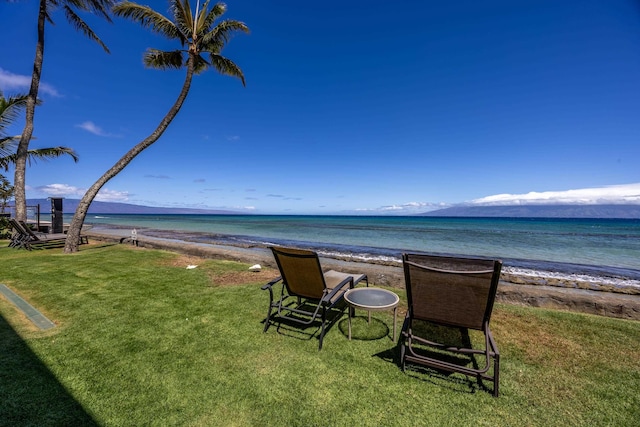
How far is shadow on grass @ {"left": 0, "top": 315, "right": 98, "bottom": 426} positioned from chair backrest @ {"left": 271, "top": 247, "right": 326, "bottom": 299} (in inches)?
93.6

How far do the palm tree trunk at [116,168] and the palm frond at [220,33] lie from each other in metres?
1.00

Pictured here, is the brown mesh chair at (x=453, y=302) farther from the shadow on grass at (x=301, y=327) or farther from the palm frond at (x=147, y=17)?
the palm frond at (x=147, y=17)

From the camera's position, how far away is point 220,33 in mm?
10758

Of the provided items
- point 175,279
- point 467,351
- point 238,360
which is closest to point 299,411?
point 238,360

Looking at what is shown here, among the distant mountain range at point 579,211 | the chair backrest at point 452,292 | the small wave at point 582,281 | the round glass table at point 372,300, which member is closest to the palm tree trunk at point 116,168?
the round glass table at point 372,300

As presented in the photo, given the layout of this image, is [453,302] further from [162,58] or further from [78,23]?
[78,23]

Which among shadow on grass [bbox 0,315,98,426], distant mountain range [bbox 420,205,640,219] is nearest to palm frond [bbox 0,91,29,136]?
shadow on grass [bbox 0,315,98,426]

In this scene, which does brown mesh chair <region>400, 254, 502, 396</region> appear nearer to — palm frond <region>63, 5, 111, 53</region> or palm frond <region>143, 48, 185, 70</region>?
palm frond <region>143, 48, 185, 70</region>

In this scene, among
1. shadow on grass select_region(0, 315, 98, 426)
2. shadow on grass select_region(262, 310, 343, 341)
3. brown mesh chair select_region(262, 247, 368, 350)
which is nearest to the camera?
shadow on grass select_region(0, 315, 98, 426)

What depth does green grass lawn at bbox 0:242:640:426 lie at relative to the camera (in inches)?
89.7

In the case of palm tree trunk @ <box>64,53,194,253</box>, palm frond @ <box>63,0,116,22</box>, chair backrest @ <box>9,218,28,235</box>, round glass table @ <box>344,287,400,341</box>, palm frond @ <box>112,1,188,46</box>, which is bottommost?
round glass table @ <box>344,287,400,341</box>

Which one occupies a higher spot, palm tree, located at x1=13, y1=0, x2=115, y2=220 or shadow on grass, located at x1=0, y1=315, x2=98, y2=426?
palm tree, located at x1=13, y1=0, x2=115, y2=220

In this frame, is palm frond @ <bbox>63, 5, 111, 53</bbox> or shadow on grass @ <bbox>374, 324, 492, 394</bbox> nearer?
shadow on grass @ <bbox>374, 324, 492, 394</bbox>

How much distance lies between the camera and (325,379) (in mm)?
2764
